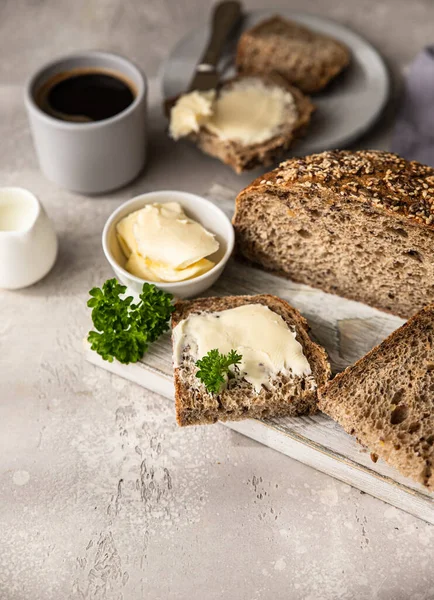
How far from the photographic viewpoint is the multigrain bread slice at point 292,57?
4.25 meters

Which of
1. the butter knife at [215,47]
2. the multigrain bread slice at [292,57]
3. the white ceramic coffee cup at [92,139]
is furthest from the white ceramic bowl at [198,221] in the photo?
the multigrain bread slice at [292,57]

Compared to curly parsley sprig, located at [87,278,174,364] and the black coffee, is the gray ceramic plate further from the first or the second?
curly parsley sprig, located at [87,278,174,364]

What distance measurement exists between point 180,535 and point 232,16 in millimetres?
3309

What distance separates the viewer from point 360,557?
277 cm

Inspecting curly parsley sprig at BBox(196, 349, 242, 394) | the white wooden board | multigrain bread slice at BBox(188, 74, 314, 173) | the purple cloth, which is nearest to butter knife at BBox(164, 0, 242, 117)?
multigrain bread slice at BBox(188, 74, 314, 173)

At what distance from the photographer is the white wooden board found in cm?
283

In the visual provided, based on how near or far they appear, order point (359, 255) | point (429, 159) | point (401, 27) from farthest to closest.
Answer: point (401, 27) < point (429, 159) < point (359, 255)

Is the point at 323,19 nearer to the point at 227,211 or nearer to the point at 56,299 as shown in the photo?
the point at 227,211

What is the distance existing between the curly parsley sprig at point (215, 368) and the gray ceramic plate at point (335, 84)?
5.22 ft

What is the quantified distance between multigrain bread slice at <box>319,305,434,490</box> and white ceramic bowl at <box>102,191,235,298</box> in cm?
81

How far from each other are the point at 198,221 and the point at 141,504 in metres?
1.42

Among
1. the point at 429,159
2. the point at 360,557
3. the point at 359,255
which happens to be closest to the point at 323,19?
the point at 429,159

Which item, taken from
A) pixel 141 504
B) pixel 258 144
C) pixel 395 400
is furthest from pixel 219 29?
pixel 141 504

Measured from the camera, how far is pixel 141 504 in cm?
289
